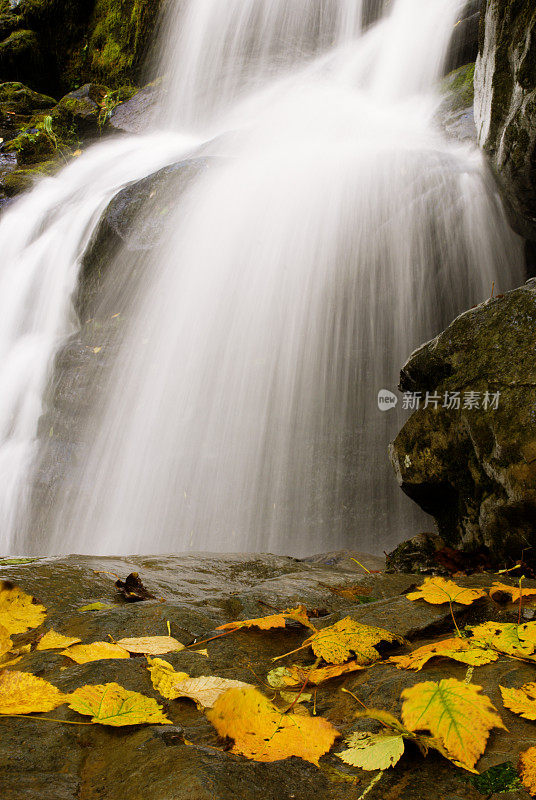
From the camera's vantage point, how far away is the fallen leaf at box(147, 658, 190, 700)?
1.04m

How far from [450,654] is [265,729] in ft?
1.65

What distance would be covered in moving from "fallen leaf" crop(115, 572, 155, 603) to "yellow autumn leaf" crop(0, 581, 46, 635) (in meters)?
0.35

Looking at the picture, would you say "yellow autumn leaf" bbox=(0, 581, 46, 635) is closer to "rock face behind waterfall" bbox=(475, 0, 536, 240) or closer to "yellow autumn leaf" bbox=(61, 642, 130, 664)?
"yellow autumn leaf" bbox=(61, 642, 130, 664)

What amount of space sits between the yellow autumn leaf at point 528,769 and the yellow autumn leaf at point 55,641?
106 centimetres

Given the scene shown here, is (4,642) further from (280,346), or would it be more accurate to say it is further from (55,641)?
(280,346)

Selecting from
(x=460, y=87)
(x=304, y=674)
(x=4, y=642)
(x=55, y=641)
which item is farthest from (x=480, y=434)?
(x=460, y=87)

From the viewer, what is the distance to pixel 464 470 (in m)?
2.79

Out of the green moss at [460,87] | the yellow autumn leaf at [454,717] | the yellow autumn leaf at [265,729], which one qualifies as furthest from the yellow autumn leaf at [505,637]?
the green moss at [460,87]

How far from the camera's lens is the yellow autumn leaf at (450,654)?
112cm

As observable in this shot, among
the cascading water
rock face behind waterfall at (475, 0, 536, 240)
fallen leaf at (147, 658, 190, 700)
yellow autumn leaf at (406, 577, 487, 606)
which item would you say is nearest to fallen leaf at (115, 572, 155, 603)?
fallen leaf at (147, 658, 190, 700)

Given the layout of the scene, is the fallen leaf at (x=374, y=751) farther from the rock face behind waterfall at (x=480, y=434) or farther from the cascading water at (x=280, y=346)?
the cascading water at (x=280, y=346)

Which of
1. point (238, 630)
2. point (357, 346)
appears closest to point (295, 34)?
point (357, 346)

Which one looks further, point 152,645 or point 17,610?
point 17,610

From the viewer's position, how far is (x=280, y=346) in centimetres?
543
